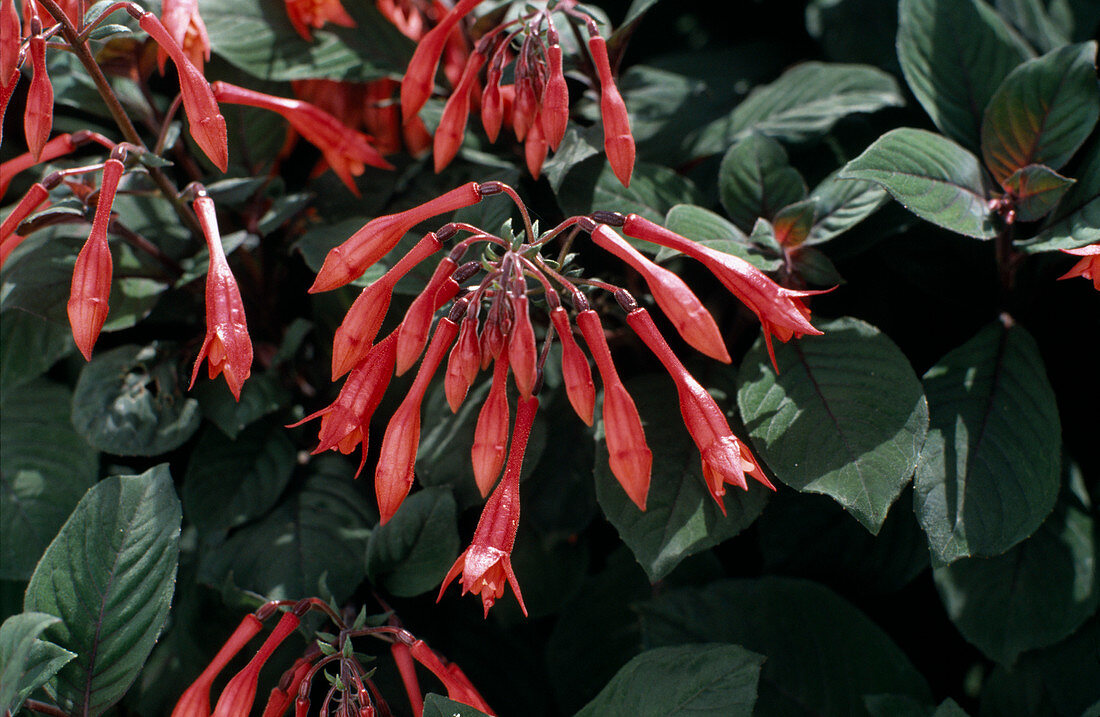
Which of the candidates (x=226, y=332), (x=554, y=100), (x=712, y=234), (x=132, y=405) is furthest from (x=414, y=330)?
(x=132, y=405)

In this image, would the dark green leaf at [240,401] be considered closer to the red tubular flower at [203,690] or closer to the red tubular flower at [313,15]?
the red tubular flower at [203,690]

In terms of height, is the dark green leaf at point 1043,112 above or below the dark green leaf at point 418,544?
above

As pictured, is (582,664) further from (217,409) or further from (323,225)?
(323,225)

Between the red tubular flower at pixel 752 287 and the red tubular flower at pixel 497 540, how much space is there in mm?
202

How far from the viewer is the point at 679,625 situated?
1044 millimetres

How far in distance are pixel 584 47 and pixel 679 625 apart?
30.6 inches

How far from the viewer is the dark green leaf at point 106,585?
2.89 feet

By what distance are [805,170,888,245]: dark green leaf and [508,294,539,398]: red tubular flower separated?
18.0 inches

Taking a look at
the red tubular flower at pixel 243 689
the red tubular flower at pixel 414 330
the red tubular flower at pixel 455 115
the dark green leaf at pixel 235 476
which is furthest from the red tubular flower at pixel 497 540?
the dark green leaf at pixel 235 476

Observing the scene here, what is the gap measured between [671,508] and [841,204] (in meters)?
A: 0.43

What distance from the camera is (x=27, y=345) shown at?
1051mm

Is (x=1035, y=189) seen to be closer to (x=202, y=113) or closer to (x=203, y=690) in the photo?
(x=202, y=113)

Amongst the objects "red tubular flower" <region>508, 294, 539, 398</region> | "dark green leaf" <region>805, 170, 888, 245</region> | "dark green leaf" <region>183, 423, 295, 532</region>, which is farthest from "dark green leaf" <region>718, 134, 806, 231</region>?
"dark green leaf" <region>183, 423, 295, 532</region>

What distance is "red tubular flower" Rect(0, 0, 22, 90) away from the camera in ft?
2.46
